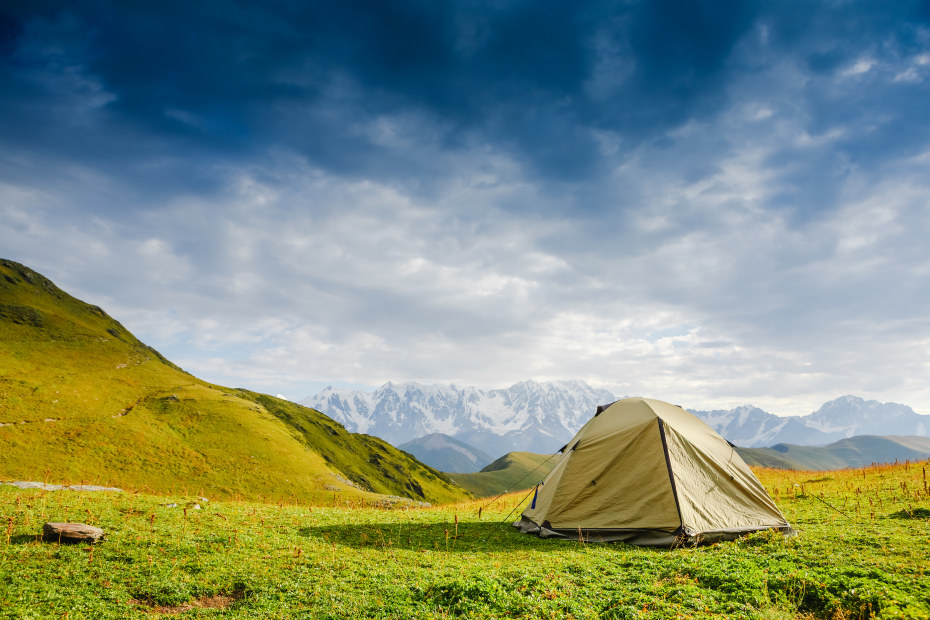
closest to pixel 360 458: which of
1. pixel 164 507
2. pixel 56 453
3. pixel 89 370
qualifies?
pixel 89 370

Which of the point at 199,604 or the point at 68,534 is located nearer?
the point at 199,604

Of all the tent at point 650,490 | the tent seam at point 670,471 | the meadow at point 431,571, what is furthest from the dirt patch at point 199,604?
the tent seam at point 670,471

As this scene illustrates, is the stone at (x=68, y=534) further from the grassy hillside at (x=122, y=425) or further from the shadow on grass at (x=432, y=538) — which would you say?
the grassy hillside at (x=122, y=425)

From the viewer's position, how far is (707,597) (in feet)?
33.0

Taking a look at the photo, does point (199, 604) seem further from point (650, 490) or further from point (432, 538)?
point (650, 490)

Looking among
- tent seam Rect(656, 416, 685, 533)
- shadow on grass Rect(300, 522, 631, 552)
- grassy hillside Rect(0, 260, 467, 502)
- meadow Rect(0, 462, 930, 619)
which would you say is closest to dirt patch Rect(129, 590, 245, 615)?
meadow Rect(0, 462, 930, 619)

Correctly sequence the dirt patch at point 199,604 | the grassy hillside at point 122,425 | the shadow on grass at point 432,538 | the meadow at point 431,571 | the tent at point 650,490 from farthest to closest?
the grassy hillside at point 122,425 < the tent at point 650,490 < the shadow on grass at point 432,538 < the dirt patch at point 199,604 < the meadow at point 431,571

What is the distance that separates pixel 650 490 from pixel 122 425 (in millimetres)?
83906

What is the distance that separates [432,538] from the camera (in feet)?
57.0

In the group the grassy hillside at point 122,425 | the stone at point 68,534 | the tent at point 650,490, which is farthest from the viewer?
the grassy hillside at point 122,425

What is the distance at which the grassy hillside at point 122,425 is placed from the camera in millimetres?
61844

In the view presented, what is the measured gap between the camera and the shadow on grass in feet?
52.4

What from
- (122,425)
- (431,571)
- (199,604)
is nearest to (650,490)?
(431,571)

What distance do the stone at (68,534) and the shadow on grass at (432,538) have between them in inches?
251
